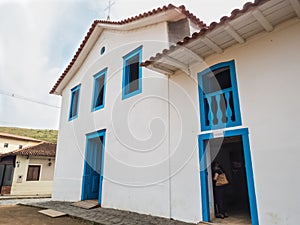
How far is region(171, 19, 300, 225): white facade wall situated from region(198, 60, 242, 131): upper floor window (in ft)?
0.45

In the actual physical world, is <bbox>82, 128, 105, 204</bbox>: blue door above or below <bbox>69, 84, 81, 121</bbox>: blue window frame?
below

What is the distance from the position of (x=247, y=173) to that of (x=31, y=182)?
1658 centimetres

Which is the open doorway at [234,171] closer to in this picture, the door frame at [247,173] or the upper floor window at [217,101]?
the door frame at [247,173]

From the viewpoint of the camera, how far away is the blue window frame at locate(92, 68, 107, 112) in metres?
8.80

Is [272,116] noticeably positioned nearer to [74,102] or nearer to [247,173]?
[247,173]

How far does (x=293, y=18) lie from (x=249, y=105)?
5.69ft

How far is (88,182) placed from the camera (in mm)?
8328

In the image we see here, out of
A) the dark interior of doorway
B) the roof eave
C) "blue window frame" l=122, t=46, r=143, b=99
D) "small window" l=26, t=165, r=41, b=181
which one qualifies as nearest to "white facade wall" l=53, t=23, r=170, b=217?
"blue window frame" l=122, t=46, r=143, b=99

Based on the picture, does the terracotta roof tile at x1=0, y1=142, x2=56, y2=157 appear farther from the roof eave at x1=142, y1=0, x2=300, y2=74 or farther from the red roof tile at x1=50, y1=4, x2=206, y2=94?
the roof eave at x1=142, y1=0, x2=300, y2=74

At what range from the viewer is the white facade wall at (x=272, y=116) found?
355 cm

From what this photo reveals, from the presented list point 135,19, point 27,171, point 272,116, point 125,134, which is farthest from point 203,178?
point 27,171

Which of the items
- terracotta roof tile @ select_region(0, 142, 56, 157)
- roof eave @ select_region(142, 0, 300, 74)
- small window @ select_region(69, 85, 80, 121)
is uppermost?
small window @ select_region(69, 85, 80, 121)

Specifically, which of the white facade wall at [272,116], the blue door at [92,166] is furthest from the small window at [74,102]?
the white facade wall at [272,116]

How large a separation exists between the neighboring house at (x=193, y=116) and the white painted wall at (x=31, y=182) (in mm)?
8488
